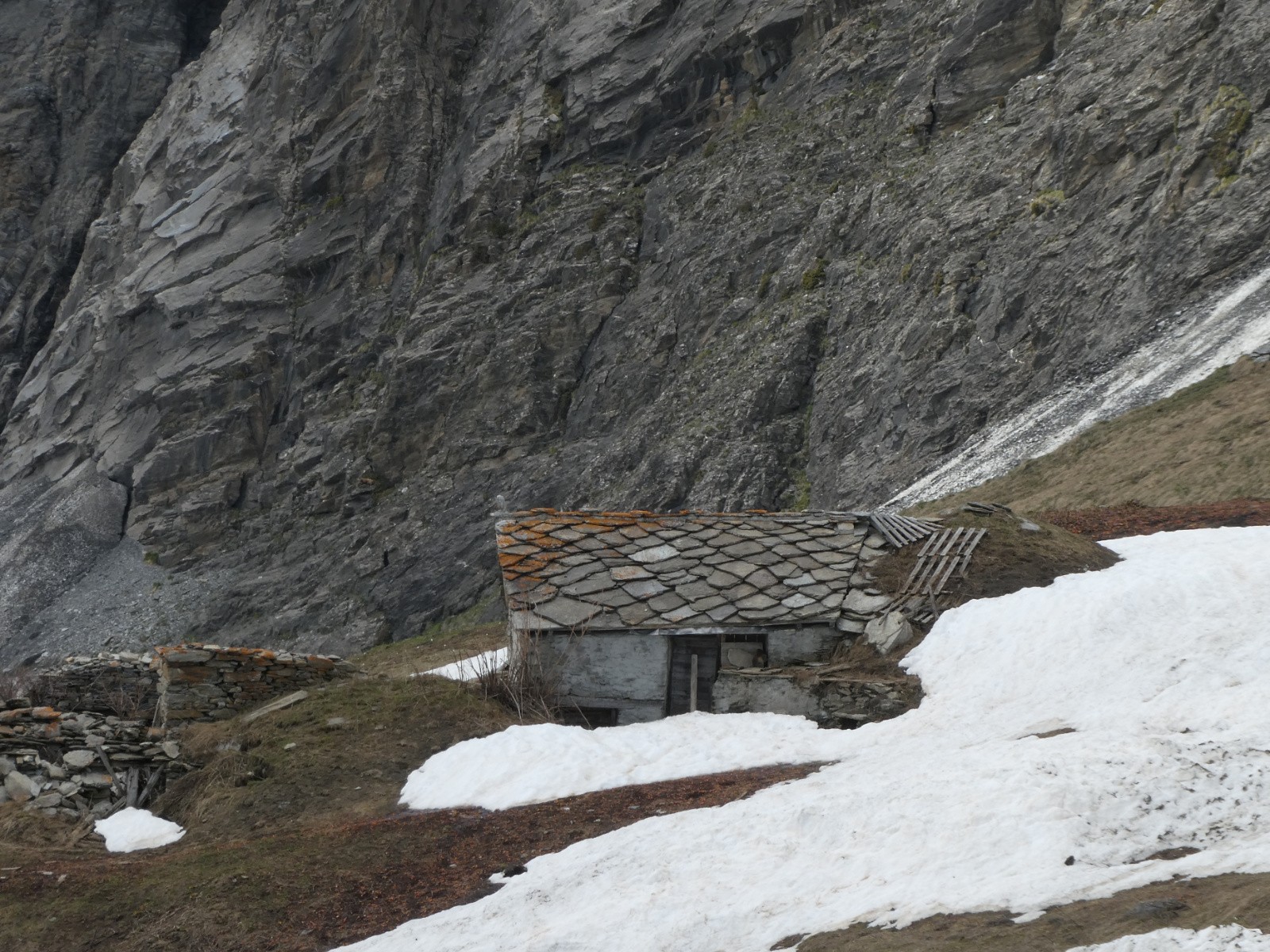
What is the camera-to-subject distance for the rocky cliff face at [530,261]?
39.9 metres

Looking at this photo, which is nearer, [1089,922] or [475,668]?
[1089,922]

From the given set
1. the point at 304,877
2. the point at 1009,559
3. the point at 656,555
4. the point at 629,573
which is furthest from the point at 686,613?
the point at 304,877

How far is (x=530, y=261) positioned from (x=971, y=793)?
57750 mm

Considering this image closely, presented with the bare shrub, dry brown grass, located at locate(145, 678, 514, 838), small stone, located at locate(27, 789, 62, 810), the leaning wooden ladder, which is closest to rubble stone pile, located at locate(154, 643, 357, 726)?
dry brown grass, located at locate(145, 678, 514, 838)

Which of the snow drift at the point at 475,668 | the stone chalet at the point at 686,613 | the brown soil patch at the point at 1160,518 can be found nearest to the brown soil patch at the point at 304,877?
the stone chalet at the point at 686,613

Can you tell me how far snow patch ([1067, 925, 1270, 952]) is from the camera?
20.0 ft

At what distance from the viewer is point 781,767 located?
1292cm

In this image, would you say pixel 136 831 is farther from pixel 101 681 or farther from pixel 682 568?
pixel 101 681

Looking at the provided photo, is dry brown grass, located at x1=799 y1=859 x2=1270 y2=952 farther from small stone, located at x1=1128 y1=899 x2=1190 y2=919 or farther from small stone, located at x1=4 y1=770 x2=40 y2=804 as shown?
small stone, located at x1=4 y1=770 x2=40 y2=804

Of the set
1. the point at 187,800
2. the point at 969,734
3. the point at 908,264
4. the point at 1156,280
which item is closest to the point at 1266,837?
the point at 969,734

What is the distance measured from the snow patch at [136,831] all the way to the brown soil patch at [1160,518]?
45.8ft

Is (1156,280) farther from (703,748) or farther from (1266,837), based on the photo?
(1266,837)

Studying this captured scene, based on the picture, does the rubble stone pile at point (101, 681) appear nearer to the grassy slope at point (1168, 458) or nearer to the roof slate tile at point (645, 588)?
the roof slate tile at point (645, 588)

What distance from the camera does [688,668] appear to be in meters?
16.0
